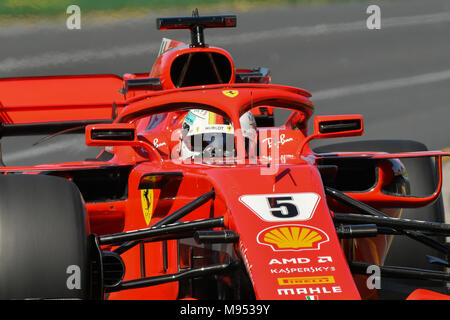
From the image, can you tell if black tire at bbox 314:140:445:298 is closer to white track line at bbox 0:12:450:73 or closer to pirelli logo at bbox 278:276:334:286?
pirelli logo at bbox 278:276:334:286

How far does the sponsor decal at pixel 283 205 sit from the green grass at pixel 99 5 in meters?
8.01

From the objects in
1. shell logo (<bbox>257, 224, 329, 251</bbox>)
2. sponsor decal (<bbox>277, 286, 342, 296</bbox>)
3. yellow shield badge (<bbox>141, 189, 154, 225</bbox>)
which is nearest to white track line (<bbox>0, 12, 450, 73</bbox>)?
yellow shield badge (<bbox>141, 189, 154, 225</bbox>)

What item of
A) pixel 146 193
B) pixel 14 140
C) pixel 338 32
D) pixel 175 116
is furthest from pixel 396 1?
pixel 146 193

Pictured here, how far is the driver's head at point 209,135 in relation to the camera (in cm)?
486

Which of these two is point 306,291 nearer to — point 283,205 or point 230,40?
point 283,205

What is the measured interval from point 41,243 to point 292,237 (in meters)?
1.15

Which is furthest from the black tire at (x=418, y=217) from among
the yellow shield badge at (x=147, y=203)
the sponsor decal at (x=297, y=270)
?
the sponsor decal at (x=297, y=270)

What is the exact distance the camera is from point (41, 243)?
11.6 ft

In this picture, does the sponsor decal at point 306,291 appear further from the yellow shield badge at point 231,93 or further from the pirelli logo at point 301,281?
the yellow shield badge at point 231,93

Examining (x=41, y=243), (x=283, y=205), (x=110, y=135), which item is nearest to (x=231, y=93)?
(x=110, y=135)

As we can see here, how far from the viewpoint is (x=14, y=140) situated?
1080 centimetres
